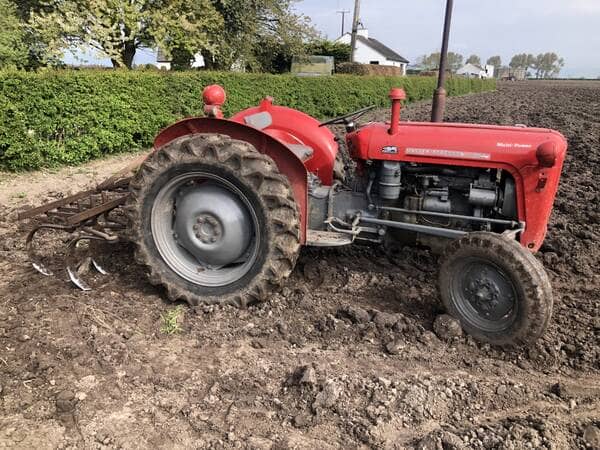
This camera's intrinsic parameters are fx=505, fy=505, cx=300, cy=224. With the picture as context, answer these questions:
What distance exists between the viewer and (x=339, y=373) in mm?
2752

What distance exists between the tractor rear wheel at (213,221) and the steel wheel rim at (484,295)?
108 cm

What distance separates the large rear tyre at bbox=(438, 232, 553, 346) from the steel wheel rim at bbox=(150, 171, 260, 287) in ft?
4.24

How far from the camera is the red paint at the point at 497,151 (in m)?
3.21

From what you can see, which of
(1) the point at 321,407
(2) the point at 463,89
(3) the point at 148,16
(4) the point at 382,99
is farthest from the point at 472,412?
(2) the point at 463,89

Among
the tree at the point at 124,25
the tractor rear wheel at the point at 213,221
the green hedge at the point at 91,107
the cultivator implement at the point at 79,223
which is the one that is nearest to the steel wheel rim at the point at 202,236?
the tractor rear wheel at the point at 213,221

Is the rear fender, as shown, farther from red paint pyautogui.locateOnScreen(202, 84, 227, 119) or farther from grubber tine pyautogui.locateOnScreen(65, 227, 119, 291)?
grubber tine pyautogui.locateOnScreen(65, 227, 119, 291)

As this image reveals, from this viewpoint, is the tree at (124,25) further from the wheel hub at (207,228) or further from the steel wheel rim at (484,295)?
the steel wheel rim at (484,295)

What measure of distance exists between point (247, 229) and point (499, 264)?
1639 millimetres

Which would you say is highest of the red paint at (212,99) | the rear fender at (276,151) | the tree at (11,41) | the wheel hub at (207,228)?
the tree at (11,41)

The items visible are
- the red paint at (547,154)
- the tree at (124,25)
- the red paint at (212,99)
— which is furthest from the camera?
the tree at (124,25)

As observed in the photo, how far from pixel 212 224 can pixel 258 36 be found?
52.3ft

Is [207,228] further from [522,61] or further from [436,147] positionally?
[522,61]

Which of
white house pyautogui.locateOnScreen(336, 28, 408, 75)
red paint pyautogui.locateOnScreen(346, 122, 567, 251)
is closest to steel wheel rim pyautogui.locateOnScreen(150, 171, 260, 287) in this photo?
red paint pyautogui.locateOnScreen(346, 122, 567, 251)

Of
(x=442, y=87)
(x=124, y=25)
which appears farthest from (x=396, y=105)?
(x=124, y=25)
